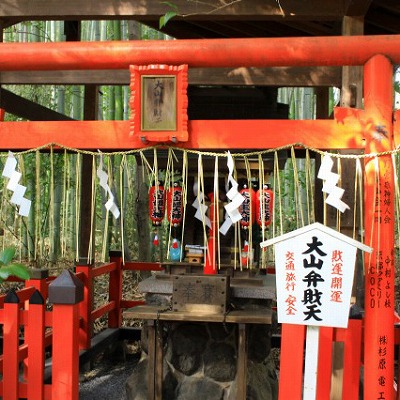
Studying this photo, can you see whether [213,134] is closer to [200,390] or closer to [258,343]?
[258,343]

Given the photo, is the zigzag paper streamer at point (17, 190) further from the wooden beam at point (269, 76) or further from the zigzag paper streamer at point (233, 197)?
the wooden beam at point (269, 76)

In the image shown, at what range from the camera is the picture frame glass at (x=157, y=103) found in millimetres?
4082

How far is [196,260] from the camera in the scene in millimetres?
5523

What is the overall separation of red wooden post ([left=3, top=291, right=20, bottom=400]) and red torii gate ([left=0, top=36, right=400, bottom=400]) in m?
1.18

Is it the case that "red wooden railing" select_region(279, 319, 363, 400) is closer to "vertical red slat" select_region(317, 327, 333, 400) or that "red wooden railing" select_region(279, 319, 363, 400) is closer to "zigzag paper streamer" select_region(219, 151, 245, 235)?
"vertical red slat" select_region(317, 327, 333, 400)

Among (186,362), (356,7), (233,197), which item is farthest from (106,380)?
(356,7)

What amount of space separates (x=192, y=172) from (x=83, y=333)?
6.48ft

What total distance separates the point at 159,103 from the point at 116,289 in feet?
11.3

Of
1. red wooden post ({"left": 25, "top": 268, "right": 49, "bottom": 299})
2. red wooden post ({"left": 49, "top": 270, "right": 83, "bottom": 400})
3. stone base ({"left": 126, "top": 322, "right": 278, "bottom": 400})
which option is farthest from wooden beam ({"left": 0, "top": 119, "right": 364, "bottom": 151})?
stone base ({"left": 126, "top": 322, "right": 278, "bottom": 400})

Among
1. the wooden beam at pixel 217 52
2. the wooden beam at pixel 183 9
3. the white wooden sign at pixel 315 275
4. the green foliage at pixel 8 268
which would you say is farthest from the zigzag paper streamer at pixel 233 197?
the green foliage at pixel 8 268

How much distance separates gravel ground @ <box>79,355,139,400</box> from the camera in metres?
5.71

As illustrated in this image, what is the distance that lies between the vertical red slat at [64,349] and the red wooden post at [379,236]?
1918 millimetres

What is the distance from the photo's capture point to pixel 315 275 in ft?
10.6

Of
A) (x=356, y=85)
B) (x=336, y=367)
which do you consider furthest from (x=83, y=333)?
(x=356, y=85)
